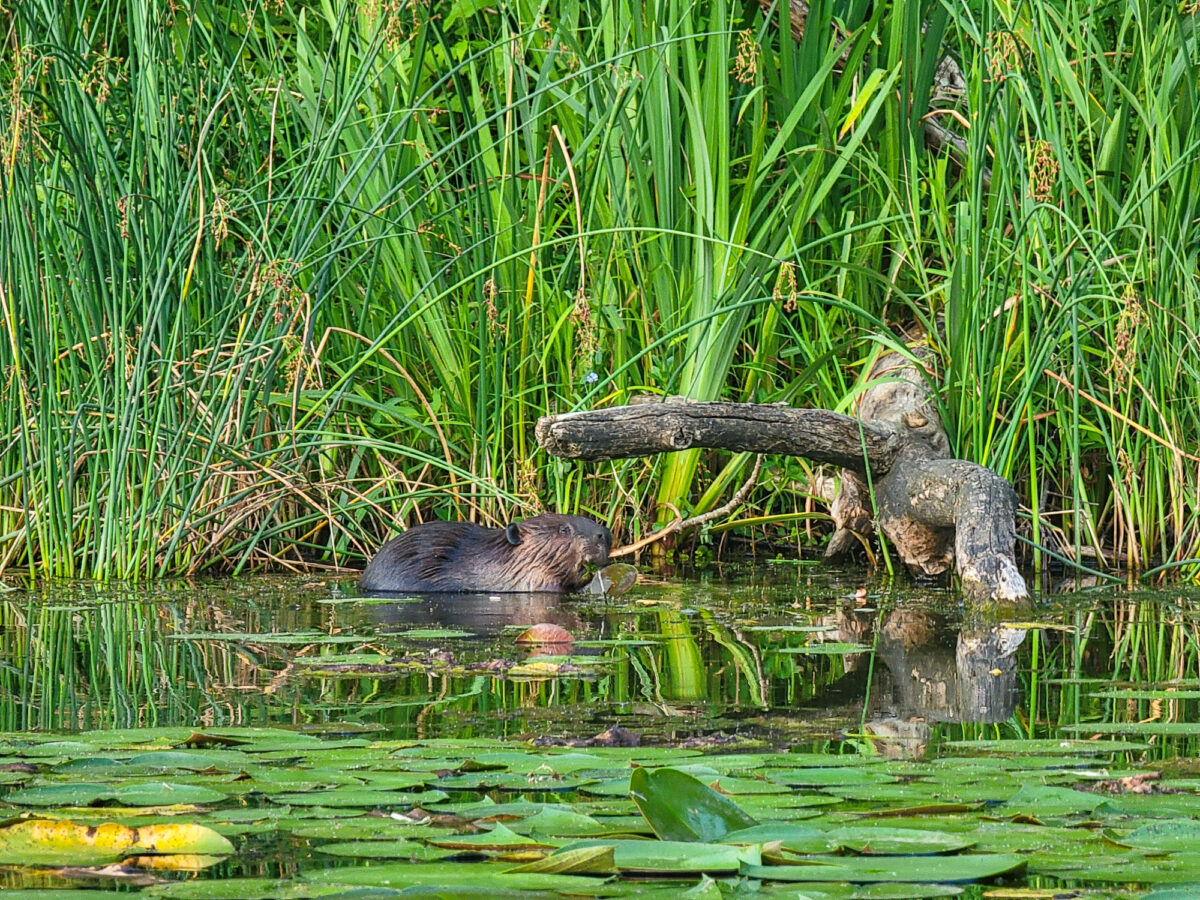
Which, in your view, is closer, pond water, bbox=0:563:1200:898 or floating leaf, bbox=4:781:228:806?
pond water, bbox=0:563:1200:898

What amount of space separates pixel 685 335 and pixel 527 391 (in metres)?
0.64

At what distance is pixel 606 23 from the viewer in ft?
18.6

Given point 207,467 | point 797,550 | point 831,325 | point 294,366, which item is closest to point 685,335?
point 831,325

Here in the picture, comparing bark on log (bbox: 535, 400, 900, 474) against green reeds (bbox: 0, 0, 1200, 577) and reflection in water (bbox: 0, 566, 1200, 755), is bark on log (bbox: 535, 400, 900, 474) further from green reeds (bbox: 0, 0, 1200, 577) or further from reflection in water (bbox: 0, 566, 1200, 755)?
reflection in water (bbox: 0, 566, 1200, 755)

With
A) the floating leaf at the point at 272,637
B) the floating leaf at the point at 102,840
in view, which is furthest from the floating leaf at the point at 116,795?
the floating leaf at the point at 272,637

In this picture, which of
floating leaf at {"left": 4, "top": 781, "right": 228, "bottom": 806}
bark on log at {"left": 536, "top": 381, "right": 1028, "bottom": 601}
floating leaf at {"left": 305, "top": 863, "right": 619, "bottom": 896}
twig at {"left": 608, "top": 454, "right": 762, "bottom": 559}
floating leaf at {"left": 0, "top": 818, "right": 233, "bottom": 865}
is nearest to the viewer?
floating leaf at {"left": 305, "top": 863, "right": 619, "bottom": 896}

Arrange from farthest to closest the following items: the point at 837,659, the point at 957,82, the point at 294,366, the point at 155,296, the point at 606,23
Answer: the point at 957,82 < the point at 606,23 < the point at 294,366 < the point at 155,296 < the point at 837,659

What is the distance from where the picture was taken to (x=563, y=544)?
5.04 m

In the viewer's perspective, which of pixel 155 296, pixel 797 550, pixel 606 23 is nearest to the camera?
pixel 155 296

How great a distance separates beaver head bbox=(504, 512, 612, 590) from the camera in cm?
502

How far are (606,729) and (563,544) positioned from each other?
8.01ft

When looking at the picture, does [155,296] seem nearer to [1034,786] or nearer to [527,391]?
[527,391]

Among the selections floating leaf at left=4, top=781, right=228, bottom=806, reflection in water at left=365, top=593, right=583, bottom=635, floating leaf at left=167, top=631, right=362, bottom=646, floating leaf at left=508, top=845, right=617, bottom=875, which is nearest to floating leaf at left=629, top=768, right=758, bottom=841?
floating leaf at left=508, top=845, right=617, bottom=875

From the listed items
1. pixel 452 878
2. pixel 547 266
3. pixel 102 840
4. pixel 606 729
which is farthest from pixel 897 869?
pixel 547 266
